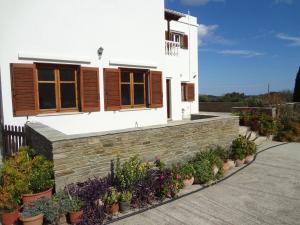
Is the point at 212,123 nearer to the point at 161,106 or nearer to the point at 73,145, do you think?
the point at 161,106

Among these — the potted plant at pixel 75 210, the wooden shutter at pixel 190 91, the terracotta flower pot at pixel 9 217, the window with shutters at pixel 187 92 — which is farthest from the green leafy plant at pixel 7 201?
the wooden shutter at pixel 190 91

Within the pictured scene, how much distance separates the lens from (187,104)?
20.0 m

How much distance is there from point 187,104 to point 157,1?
31.6ft

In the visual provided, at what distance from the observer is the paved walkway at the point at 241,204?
5434 millimetres

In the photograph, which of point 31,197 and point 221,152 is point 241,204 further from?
point 31,197

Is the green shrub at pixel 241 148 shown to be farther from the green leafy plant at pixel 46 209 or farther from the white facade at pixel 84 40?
the green leafy plant at pixel 46 209

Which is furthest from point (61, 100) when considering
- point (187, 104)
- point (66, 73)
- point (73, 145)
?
point (187, 104)

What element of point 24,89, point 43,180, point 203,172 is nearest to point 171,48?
point 24,89

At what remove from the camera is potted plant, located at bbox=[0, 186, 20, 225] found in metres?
5.04

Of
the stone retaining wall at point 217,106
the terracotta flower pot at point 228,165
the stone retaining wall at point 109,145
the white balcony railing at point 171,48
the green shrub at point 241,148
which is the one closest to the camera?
the stone retaining wall at point 109,145

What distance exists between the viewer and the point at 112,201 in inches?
222

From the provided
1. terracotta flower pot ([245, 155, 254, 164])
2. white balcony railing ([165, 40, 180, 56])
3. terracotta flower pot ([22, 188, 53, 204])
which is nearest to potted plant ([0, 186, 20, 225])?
terracotta flower pot ([22, 188, 53, 204])

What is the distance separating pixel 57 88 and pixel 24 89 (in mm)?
1094

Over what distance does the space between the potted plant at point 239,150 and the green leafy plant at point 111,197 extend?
5.31 m
